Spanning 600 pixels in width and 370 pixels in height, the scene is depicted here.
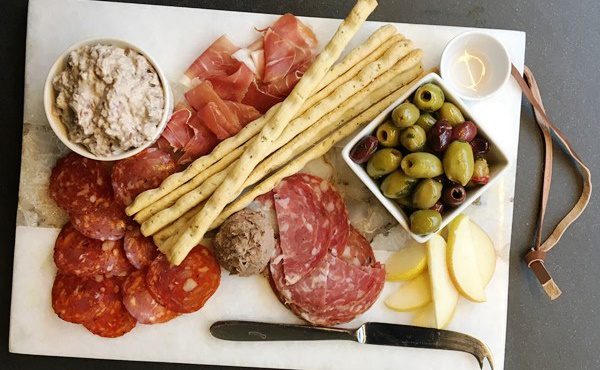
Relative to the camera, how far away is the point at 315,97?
1.53m

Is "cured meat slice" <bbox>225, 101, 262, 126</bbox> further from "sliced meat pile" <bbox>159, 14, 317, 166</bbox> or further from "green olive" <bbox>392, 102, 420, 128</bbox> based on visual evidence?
"green olive" <bbox>392, 102, 420, 128</bbox>

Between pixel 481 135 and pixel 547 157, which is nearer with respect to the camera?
pixel 481 135

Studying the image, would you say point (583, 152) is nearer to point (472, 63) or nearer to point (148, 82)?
point (472, 63)

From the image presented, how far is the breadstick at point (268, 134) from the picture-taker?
1.48 meters

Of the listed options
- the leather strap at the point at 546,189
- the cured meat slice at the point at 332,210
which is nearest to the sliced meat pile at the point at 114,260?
the cured meat slice at the point at 332,210

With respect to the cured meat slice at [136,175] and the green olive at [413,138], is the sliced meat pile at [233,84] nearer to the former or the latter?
the cured meat slice at [136,175]

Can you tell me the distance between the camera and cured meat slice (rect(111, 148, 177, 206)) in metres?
1.54

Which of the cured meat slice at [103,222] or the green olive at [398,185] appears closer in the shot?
the green olive at [398,185]

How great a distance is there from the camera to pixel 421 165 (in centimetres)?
138

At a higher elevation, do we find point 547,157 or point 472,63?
point 472,63

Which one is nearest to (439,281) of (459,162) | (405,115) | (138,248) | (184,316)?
(459,162)

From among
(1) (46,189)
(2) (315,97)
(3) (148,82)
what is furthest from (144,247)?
(2) (315,97)

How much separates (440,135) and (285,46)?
1.61 feet

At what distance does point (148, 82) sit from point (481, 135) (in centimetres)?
82
